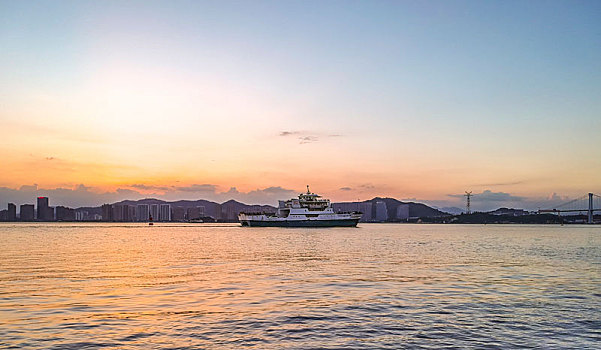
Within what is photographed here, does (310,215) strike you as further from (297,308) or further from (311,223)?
(297,308)

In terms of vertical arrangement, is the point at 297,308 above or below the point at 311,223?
above

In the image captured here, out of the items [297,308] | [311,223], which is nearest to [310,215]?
[311,223]

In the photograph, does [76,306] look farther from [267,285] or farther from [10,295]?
[267,285]

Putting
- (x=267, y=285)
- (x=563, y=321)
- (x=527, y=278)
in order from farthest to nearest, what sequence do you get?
1. (x=527, y=278)
2. (x=267, y=285)
3. (x=563, y=321)

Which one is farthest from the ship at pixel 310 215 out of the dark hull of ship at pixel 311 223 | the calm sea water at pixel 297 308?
the calm sea water at pixel 297 308

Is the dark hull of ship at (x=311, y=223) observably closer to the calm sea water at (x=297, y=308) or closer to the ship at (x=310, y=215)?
the ship at (x=310, y=215)

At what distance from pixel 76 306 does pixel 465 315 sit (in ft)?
39.6

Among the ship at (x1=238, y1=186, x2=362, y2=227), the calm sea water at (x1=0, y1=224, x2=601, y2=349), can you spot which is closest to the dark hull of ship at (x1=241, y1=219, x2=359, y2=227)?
the ship at (x1=238, y1=186, x2=362, y2=227)

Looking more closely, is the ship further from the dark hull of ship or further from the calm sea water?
the calm sea water

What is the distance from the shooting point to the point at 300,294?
18719 millimetres

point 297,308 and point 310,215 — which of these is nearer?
point 297,308

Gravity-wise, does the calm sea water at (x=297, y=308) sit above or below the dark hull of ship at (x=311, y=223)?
above

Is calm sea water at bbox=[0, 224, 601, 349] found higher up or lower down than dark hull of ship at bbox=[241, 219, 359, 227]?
higher up

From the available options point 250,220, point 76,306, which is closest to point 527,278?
point 76,306
